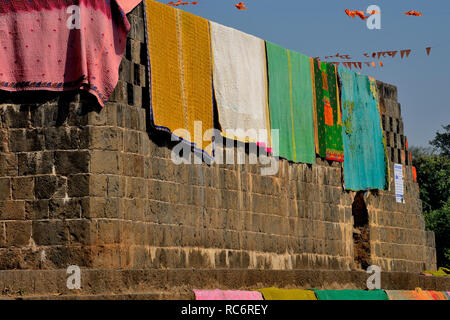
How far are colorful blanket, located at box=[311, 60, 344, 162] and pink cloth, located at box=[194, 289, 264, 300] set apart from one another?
564cm

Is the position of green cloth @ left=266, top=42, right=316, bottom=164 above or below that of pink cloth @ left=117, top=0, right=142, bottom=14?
below

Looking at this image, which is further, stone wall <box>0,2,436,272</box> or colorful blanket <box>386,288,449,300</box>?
colorful blanket <box>386,288,449,300</box>

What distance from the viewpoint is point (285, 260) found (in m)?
18.9

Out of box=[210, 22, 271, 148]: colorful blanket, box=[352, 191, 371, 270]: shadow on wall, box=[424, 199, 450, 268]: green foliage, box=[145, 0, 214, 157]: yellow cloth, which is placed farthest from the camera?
box=[424, 199, 450, 268]: green foliage

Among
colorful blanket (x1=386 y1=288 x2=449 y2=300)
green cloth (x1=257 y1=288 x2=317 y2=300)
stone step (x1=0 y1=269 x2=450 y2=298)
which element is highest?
stone step (x1=0 y1=269 x2=450 y2=298)

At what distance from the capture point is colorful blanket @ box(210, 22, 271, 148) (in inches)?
677

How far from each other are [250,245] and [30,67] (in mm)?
5217

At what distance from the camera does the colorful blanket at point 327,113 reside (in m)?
20.3

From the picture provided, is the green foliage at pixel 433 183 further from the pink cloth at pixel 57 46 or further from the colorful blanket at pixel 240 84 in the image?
the pink cloth at pixel 57 46

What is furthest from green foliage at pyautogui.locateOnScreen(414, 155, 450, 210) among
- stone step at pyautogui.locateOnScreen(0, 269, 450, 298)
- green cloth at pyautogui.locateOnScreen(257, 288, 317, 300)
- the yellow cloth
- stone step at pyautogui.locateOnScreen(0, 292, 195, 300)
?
stone step at pyautogui.locateOnScreen(0, 292, 195, 300)

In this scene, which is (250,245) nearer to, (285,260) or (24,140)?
(285,260)

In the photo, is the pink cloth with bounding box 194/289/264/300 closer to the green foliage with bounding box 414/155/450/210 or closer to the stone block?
the stone block

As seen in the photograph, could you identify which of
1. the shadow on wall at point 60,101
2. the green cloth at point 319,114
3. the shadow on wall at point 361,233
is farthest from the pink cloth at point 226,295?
the shadow on wall at point 361,233

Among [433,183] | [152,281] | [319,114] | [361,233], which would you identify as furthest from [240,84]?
[433,183]
